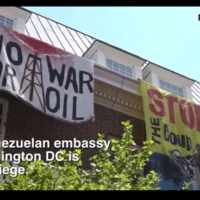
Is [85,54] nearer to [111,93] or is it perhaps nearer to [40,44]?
[111,93]

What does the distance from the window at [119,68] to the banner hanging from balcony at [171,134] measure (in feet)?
6.36

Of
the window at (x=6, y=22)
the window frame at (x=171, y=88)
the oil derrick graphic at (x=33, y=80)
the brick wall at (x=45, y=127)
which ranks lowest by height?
the brick wall at (x=45, y=127)

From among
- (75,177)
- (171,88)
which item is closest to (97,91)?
(171,88)

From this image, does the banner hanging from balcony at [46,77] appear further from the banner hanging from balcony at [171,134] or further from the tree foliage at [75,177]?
the tree foliage at [75,177]

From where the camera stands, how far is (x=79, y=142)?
1258 centimetres

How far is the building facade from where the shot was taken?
1167 cm

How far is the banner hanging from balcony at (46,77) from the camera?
36.3ft

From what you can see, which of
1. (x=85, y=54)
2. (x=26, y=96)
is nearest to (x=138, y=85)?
(x=85, y=54)

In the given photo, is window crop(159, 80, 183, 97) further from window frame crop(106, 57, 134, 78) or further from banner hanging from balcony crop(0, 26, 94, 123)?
banner hanging from balcony crop(0, 26, 94, 123)

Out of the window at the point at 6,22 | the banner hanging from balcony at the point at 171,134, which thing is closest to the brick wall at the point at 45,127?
the banner hanging from balcony at the point at 171,134

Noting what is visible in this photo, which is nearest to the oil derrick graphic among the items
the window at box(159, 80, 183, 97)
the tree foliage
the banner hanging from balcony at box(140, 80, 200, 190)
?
the tree foliage

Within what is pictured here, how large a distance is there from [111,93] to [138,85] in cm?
155

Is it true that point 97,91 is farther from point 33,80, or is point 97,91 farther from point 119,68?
point 33,80
